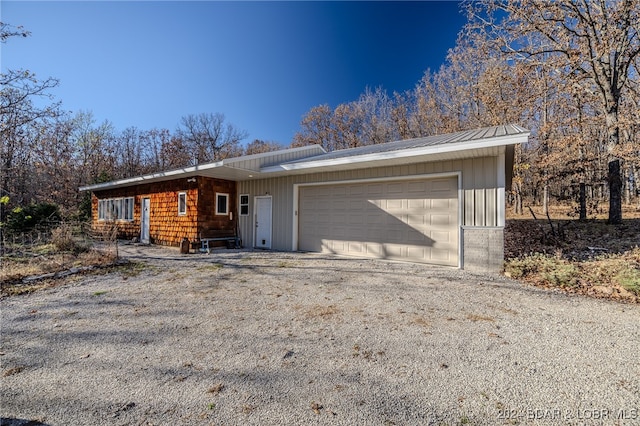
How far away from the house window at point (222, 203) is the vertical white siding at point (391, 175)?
58 centimetres

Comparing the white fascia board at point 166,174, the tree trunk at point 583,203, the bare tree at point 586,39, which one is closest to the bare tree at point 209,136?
the white fascia board at point 166,174

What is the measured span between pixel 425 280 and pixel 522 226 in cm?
809

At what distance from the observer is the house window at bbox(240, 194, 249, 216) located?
1079cm

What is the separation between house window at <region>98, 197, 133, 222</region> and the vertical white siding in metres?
6.01

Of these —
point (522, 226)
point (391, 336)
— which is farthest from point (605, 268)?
point (522, 226)

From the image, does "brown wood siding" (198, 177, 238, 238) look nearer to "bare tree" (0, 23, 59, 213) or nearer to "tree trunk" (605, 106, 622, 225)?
"bare tree" (0, 23, 59, 213)

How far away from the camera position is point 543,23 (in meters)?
9.11

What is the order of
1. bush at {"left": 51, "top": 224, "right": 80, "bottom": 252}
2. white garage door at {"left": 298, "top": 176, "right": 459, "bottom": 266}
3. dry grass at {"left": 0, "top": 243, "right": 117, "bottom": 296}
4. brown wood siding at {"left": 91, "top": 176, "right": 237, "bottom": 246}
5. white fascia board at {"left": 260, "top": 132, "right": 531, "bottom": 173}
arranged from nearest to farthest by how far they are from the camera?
1. dry grass at {"left": 0, "top": 243, "right": 117, "bottom": 296}
2. white fascia board at {"left": 260, "top": 132, "right": 531, "bottom": 173}
3. white garage door at {"left": 298, "top": 176, "right": 459, "bottom": 266}
4. bush at {"left": 51, "top": 224, "right": 80, "bottom": 252}
5. brown wood siding at {"left": 91, "top": 176, "right": 237, "bottom": 246}

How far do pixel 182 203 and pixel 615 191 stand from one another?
1441 centimetres

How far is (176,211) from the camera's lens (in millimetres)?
10703

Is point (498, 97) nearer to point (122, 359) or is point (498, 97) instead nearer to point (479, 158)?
point (479, 158)

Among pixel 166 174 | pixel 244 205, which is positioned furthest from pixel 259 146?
pixel 166 174

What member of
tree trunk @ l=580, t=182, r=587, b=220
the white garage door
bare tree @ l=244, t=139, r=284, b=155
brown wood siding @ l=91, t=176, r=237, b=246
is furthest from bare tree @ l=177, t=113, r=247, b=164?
tree trunk @ l=580, t=182, r=587, b=220

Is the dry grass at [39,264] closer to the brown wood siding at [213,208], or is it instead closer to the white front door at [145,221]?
the brown wood siding at [213,208]
